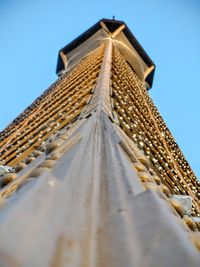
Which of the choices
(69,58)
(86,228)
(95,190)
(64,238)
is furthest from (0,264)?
(69,58)

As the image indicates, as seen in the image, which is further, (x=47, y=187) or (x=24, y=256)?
(x=47, y=187)

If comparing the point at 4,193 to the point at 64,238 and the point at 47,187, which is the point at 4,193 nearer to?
the point at 47,187

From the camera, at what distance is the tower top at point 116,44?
16672mm

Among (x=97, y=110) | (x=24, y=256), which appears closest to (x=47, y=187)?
(x=24, y=256)

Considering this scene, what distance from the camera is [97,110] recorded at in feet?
10.6

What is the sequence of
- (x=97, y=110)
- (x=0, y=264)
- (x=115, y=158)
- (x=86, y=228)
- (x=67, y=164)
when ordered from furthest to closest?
(x=97, y=110), (x=115, y=158), (x=67, y=164), (x=86, y=228), (x=0, y=264)

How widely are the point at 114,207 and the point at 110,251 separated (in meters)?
0.25

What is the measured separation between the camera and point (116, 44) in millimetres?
15969

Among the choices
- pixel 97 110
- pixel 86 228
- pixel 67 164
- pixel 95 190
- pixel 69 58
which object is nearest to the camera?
pixel 86 228

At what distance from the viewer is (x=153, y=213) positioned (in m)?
1.21

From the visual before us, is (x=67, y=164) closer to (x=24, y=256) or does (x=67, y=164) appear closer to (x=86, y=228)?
(x=86, y=228)

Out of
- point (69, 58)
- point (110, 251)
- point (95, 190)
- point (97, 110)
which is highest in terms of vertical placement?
point (69, 58)

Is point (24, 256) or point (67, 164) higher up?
point (67, 164)

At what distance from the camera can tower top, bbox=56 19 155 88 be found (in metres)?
16.7
